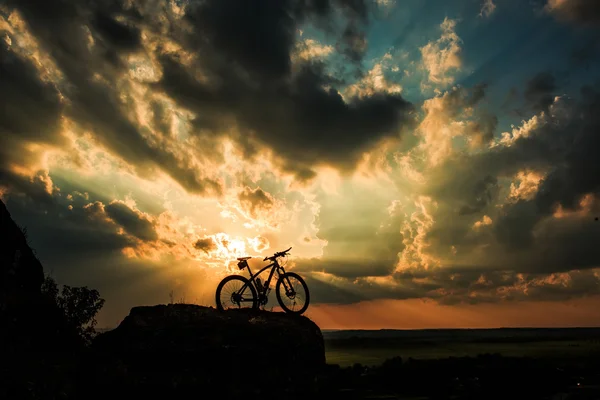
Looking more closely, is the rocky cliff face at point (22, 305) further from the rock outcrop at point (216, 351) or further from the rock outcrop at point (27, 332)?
the rock outcrop at point (216, 351)

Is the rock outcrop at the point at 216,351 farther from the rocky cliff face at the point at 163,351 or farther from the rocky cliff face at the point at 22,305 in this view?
the rocky cliff face at the point at 22,305

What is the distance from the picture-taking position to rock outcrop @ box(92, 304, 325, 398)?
15.8 metres

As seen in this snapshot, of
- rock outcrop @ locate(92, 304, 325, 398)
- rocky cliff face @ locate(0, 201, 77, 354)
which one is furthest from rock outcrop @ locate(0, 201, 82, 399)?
rock outcrop @ locate(92, 304, 325, 398)

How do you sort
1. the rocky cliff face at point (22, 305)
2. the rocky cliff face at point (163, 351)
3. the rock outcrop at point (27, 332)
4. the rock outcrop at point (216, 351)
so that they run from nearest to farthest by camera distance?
the rock outcrop at point (27, 332)
the rocky cliff face at point (163, 351)
the rock outcrop at point (216, 351)
the rocky cliff face at point (22, 305)

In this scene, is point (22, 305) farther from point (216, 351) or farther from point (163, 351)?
point (216, 351)

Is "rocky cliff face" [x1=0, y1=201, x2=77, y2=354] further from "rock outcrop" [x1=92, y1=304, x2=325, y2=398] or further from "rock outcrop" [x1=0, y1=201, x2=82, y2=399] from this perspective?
"rock outcrop" [x1=92, y1=304, x2=325, y2=398]

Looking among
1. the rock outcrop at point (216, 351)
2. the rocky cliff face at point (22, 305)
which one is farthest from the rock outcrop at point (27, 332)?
the rock outcrop at point (216, 351)

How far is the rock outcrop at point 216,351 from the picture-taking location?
620 inches

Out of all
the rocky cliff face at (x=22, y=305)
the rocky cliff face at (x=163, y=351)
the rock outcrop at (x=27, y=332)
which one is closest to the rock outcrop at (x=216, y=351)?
the rocky cliff face at (x=163, y=351)

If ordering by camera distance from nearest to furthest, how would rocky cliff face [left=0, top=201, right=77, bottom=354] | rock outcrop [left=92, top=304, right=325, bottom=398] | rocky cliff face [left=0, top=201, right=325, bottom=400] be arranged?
rocky cliff face [left=0, top=201, right=325, bottom=400], rock outcrop [left=92, top=304, right=325, bottom=398], rocky cliff face [left=0, top=201, right=77, bottom=354]

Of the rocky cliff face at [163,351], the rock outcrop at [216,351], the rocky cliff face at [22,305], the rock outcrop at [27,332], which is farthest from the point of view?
the rocky cliff face at [22,305]

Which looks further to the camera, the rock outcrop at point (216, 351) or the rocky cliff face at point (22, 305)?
the rocky cliff face at point (22, 305)

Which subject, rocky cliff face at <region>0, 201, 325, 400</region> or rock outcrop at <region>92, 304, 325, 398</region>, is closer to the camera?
rocky cliff face at <region>0, 201, 325, 400</region>

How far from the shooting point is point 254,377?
54.0ft
